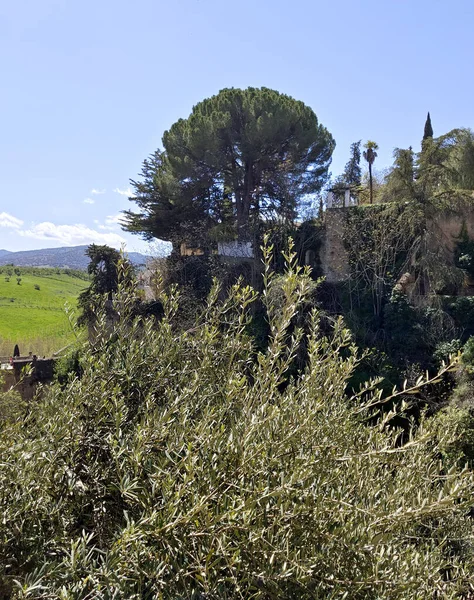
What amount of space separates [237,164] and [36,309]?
2543cm

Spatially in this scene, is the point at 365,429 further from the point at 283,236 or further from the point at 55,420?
the point at 283,236

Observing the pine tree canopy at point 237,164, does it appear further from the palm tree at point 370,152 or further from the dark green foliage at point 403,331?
the dark green foliage at point 403,331

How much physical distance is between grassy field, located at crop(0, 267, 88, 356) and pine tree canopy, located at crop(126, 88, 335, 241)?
24.9 ft

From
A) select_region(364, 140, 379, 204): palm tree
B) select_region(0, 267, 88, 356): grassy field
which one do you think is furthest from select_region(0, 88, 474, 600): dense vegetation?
select_region(364, 140, 379, 204): palm tree

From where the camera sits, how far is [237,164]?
1922 cm

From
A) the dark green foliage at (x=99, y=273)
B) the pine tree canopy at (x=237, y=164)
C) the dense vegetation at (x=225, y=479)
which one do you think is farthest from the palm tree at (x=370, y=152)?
the dense vegetation at (x=225, y=479)

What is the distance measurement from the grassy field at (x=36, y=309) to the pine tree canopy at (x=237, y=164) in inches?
299

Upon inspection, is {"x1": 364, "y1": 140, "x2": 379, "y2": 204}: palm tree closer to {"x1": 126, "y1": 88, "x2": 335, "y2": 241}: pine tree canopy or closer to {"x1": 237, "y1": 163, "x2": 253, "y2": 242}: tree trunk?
{"x1": 126, "y1": 88, "x2": 335, "y2": 241}: pine tree canopy

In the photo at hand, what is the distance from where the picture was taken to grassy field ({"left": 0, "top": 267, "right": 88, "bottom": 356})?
23.8 m

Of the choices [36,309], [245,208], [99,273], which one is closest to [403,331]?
[245,208]

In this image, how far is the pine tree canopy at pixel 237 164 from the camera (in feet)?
60.7

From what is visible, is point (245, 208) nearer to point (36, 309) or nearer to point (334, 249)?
point (334, 249)

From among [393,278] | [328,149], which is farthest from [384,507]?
[328,149]

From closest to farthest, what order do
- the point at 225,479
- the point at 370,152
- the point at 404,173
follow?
the point at 225,479 → the point at 404,173 → the point at 370,152
